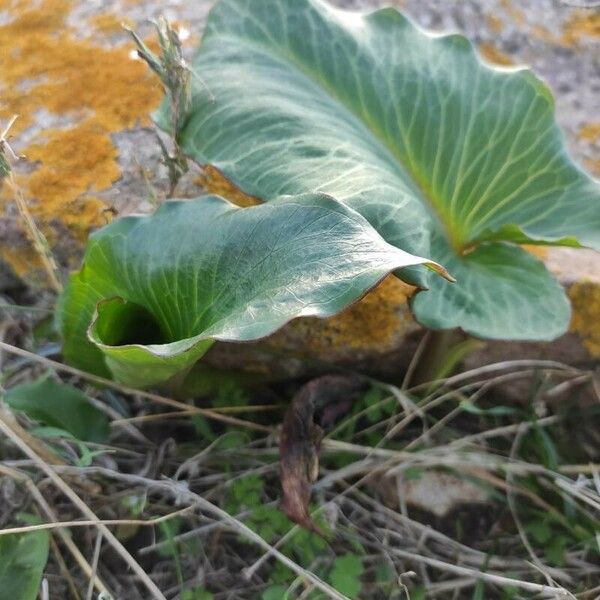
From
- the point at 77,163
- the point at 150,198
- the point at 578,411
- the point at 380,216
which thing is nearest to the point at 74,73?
the point at 77,163

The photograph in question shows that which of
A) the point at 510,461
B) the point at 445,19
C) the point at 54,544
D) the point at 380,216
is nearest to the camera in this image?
the point at 380,216

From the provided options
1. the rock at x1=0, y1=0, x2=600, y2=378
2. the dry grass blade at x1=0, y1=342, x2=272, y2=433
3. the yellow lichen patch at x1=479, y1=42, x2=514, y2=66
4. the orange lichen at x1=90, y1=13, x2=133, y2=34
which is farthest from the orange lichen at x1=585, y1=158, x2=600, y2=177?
the orange lichen at x1=90, y1=13, x2=133, y2=34

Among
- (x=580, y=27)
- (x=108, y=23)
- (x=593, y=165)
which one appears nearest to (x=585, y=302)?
(x=593, y=165)

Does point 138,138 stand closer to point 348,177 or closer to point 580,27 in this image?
point 348,177

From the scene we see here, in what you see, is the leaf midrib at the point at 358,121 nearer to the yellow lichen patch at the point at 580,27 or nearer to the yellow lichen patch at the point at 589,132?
the yellow lichen patch at the point at 589,132

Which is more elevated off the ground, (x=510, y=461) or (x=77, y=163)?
(x=77, y=163)

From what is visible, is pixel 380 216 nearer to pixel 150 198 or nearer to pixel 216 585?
pixel 150 198
